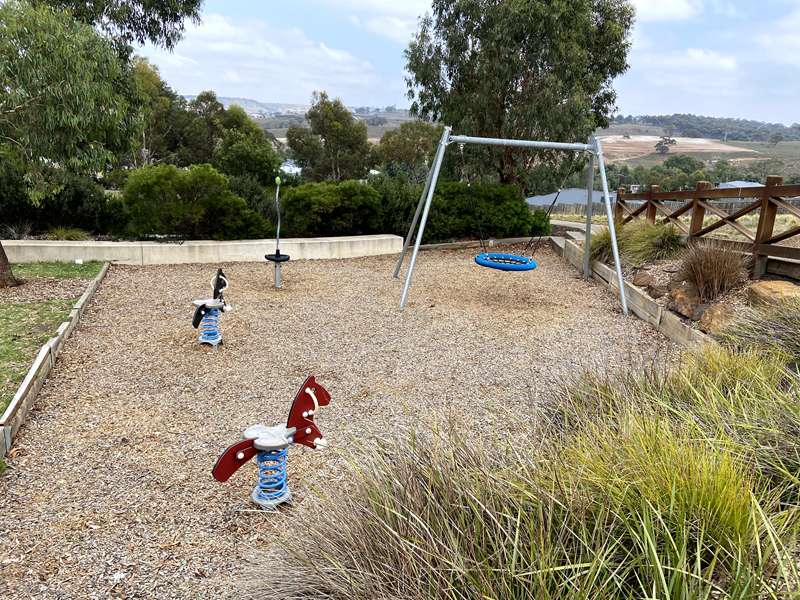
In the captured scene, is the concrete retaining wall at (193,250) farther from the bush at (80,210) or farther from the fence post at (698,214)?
the fence post at (698,214)

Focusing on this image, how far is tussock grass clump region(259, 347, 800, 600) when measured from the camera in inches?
59.0

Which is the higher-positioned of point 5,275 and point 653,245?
point 653,245

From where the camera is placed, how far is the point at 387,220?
11.5m

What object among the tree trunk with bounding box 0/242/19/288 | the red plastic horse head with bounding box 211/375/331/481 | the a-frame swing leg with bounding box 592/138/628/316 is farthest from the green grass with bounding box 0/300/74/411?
the a-frame swing leg with bounding box 592/138/628/316

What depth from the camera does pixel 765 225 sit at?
6.05 m

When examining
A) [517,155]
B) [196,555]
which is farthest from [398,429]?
[517,155]

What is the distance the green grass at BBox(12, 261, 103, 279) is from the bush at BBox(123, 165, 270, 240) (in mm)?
1428

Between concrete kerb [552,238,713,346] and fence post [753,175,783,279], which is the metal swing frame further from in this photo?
fence post [753,175,783,279]

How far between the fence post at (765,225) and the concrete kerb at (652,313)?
117 centimetres

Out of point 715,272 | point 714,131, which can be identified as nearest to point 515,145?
point 715,272

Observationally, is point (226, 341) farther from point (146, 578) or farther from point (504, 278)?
point (504, 278)

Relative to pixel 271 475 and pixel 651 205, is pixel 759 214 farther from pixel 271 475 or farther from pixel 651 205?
pixel 271 475

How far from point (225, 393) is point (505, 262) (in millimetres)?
4048

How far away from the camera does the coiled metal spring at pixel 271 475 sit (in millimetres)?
2643
